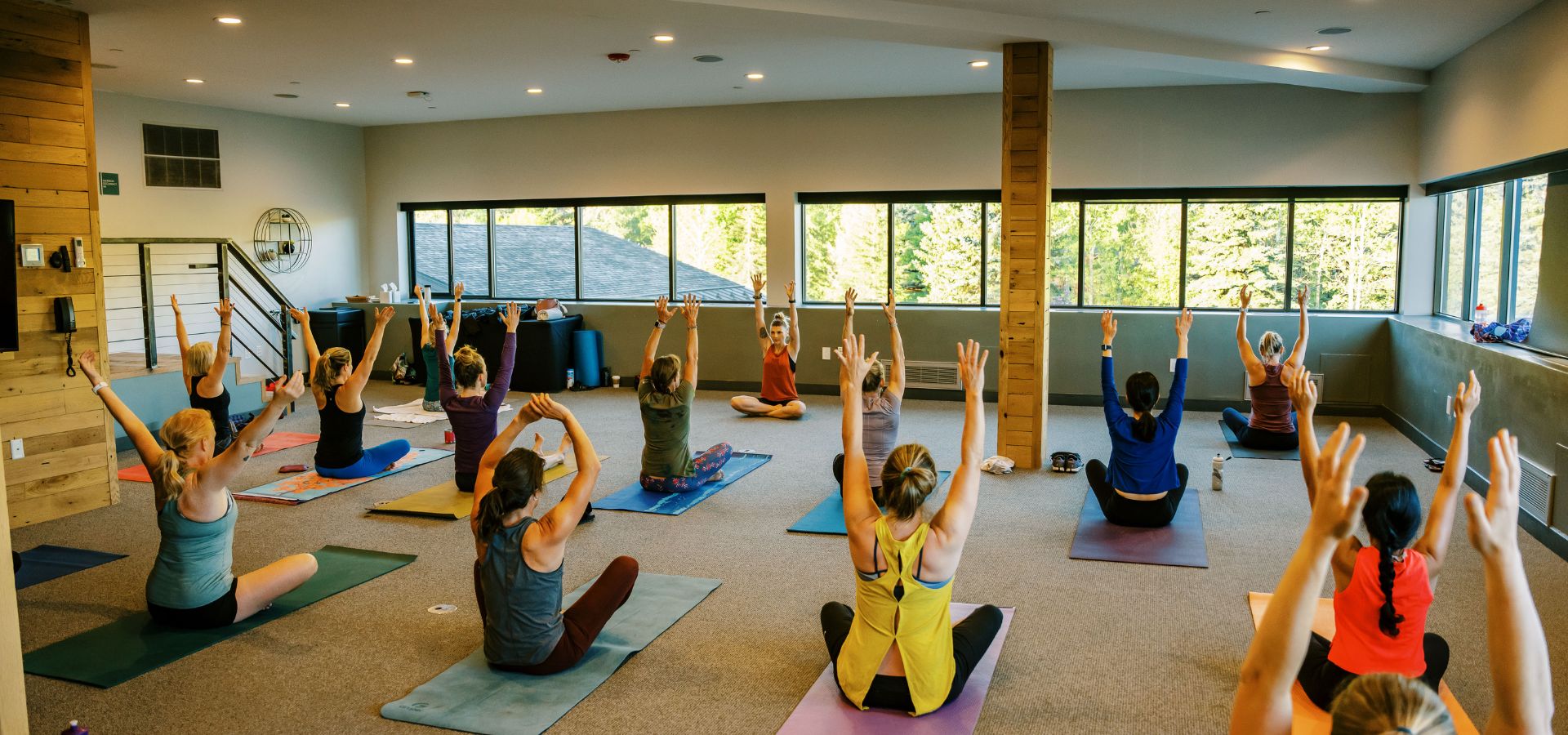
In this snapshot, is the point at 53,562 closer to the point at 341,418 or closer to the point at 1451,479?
the point at 341,418

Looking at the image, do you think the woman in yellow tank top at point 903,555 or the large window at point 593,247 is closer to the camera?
the woman in yellow tank top at point 903,555

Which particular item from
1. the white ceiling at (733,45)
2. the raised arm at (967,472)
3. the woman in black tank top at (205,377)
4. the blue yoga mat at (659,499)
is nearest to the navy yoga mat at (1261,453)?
the white ceiling at (733,45)

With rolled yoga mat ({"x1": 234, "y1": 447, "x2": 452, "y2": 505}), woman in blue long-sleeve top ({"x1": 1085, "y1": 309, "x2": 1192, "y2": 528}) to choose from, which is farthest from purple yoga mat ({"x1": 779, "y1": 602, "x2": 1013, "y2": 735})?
rolled yoga mat ({"x1": 234, "y1": 447, "x2": 452, "y2": 505})

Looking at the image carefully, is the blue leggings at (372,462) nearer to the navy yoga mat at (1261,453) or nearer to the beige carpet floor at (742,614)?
the beige carpet floor at (742,614)

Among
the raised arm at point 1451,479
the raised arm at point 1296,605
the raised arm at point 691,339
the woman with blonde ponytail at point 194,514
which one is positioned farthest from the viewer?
the raised arm at point 691,339

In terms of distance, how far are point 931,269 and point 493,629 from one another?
7.58 m

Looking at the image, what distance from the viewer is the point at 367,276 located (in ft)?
42.2

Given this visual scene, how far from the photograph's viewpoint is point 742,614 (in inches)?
178

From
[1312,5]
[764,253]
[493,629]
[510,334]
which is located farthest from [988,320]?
[493,629]

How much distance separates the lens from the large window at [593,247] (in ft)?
37.2

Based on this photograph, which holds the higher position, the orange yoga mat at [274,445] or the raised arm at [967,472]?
the raised arm at [967,472]

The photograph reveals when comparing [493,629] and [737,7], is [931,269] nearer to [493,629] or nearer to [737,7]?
[737,7]

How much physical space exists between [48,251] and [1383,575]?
686 cm

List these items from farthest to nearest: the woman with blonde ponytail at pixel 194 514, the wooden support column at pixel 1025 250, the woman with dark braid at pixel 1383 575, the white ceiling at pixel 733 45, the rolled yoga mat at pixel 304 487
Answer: the wooden support column at pixel 1025 250 < the rolled yoga mat at pixel 304 487 < the white ceiling at pixel 733 45 < the woman with blonde ponytail at pixel 194 514 < the woman with dark braid at pixel 1383 575
